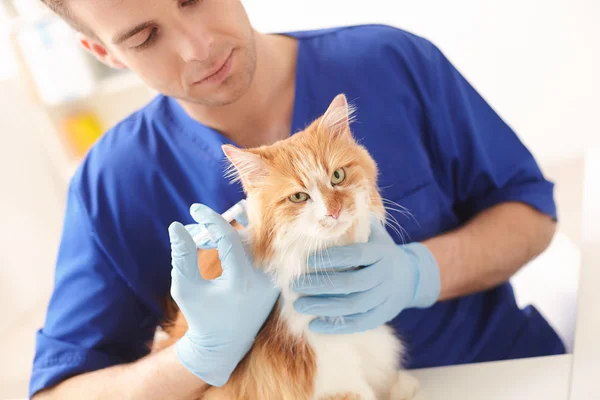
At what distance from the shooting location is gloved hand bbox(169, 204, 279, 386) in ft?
2.45

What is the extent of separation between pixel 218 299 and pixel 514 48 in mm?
1795

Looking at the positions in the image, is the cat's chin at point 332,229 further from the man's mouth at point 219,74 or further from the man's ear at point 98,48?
the man's ear at point 98,48

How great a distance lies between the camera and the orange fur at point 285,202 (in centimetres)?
74

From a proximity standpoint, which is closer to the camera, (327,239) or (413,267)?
(327,239)

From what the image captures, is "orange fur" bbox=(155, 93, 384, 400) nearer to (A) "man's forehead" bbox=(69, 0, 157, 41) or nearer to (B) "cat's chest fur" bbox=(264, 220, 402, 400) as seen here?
(B) "cat's chest fur" bbox=(264, 220, 402, 400)

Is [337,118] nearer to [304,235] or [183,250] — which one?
[304,235]

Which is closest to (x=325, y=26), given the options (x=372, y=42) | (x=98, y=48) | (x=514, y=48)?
(x=514, y=48)

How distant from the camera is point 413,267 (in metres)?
0.97

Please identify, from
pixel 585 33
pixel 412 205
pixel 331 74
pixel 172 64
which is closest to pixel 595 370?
pixel 412 205

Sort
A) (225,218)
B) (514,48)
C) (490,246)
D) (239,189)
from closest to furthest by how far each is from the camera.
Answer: (225,218)
(239,189)
(490,246)
(514,48)

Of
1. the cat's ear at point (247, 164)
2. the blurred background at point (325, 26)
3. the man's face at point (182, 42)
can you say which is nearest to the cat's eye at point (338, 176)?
the cat's ear at point (247, 164)

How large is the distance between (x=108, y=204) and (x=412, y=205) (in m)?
0.74

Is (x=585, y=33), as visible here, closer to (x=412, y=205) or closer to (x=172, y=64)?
(x=412, y=205)

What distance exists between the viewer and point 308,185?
732 mm
